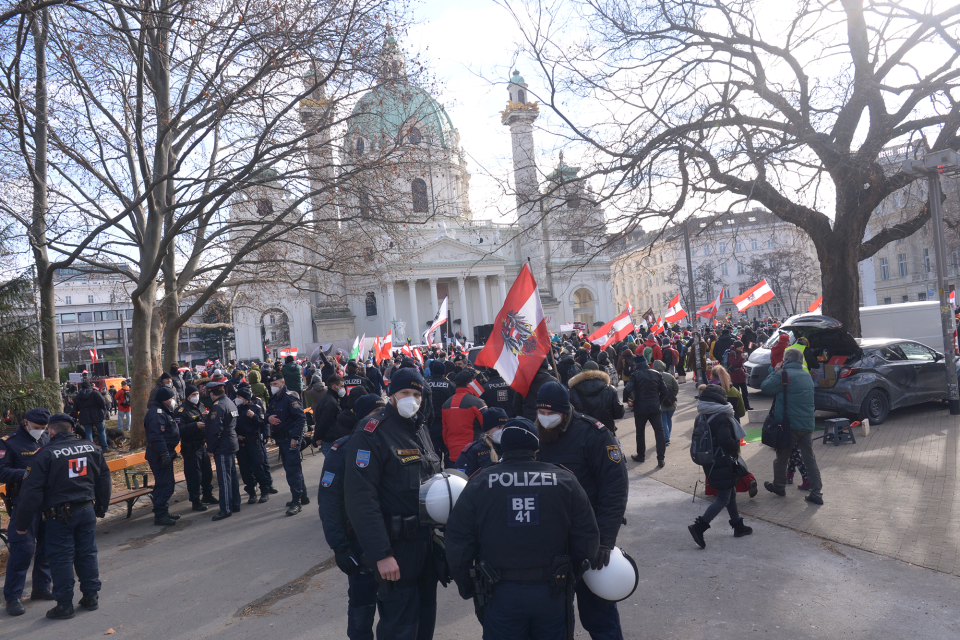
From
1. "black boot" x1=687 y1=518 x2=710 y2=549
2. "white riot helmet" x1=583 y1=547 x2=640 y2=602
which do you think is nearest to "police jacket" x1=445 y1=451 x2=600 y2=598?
"white riot helmet" x1=583 y1=547 x2=640 y2=602

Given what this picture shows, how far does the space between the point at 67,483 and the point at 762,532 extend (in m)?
6.44

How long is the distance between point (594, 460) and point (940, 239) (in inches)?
461

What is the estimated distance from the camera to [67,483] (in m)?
6.16

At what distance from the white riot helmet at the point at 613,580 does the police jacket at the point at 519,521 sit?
24 centimetres

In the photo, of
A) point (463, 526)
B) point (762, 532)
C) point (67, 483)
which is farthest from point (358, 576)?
point (762, 532)

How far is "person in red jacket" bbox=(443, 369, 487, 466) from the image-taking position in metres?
7.85

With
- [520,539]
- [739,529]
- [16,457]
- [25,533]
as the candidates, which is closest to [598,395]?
[739,529]

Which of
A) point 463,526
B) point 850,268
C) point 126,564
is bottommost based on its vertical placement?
point 126,564

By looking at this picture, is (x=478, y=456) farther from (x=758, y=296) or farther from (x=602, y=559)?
(x=758, y=296)

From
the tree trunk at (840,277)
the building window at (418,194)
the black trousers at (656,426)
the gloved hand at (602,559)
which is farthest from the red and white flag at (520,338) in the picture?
the tree trunk at (840,277)

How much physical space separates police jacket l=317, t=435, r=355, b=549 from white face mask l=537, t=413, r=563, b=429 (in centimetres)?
125

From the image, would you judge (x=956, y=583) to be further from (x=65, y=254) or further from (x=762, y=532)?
(x=65, y=254)

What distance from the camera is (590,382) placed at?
8.49 m

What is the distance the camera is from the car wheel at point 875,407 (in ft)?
39.7
